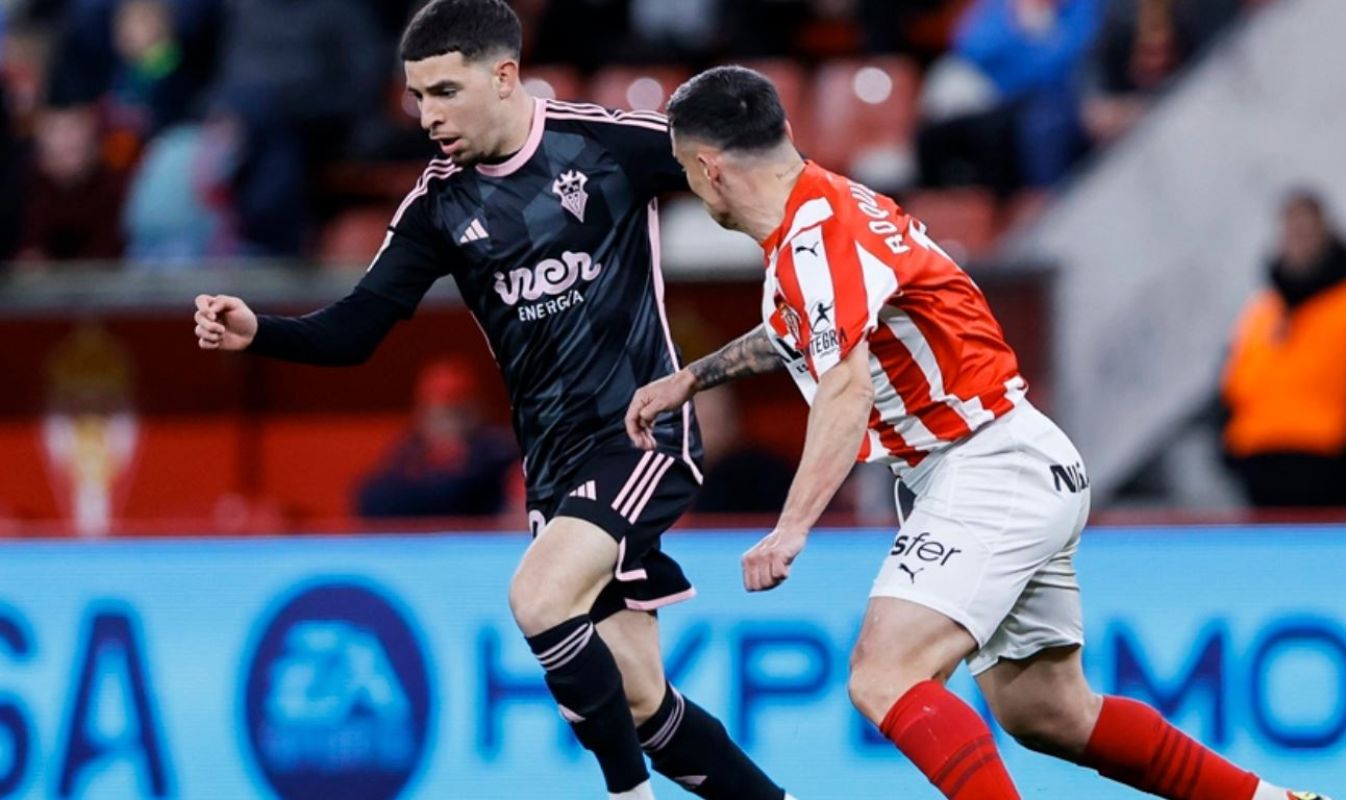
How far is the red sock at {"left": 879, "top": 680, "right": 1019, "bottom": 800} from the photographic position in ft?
16.4

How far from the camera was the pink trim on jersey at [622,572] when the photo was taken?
564 centimetres

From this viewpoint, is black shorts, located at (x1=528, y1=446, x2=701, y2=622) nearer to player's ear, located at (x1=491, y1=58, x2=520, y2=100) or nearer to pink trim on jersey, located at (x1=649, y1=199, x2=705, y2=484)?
pink trim on jersey, located at (x1=649, y1=199, x2=705, y2=484)

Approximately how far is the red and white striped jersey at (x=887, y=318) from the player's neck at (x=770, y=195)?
0.09 feet

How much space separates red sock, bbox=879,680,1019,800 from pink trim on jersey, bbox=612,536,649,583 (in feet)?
3.03

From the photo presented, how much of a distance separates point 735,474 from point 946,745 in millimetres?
4169

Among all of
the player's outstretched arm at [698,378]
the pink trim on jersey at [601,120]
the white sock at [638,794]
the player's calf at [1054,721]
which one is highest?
the pink trim on jersey at [601,120]

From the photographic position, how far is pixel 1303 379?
8969mm

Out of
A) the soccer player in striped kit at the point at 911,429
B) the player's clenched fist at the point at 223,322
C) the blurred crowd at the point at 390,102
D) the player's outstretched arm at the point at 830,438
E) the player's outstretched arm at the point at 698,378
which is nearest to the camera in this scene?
the player's outstretched arm at the point at 830,438

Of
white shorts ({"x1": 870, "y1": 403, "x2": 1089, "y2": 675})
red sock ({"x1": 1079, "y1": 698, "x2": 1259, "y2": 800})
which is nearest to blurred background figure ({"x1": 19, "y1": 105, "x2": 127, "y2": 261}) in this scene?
white shorts ({"x1": 870, "y1": 403, "x2": 1089, "y2": 675})

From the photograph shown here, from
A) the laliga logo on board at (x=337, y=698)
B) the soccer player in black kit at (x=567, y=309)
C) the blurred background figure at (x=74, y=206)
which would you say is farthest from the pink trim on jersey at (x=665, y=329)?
the blurred background figure at (x=74, y=206)

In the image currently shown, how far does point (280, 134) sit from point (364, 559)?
14.5 feet

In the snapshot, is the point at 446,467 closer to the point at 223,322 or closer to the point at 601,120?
the point at 601,120

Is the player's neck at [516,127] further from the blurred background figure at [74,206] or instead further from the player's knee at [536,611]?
the blurred background figure at [74,206]

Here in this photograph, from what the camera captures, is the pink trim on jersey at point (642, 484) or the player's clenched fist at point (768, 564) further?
the pink trim on jersey at point (642, 484)
